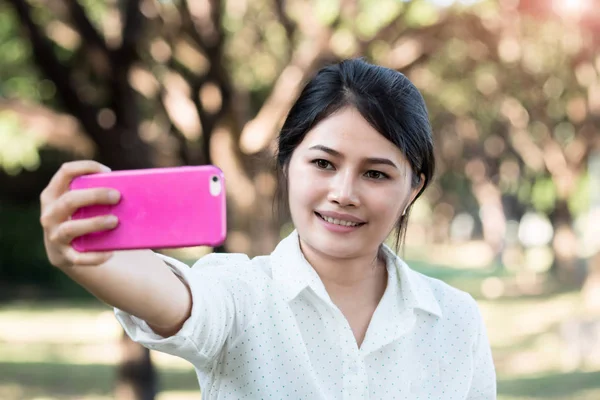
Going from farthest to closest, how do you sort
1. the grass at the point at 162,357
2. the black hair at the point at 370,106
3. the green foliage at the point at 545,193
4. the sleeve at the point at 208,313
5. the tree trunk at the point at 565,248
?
the green foliage at the point at 545,193 → the tree trunk at the point at 565,248 → the grass at the point at 162,357 → the black hair at the point at 370,106 → the sleeve at the point at 208,313

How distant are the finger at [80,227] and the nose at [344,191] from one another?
0.76 meters

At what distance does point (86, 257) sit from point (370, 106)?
0.96 metres

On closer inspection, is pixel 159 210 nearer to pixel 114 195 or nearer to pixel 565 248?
pixel 114 195

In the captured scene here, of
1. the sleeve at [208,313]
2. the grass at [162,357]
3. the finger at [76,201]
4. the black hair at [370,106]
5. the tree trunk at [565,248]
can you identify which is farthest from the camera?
the tree trunk at [565,248]

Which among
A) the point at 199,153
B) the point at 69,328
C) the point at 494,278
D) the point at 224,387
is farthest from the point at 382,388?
the point at 494,278

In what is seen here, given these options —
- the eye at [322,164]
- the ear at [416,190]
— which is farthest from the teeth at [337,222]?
the ear at [416,190]

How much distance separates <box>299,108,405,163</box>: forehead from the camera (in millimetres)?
2266

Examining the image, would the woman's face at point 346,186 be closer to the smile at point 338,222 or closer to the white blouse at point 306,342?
the smile at point 338,222

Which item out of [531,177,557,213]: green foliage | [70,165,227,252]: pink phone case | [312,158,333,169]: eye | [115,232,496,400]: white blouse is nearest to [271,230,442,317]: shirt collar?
[115,232,496,400]: white blouse

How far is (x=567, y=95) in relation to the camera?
21312 millimetres

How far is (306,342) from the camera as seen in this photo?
90.4 inches

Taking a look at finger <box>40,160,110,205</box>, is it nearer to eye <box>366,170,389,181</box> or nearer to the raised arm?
the raised arm

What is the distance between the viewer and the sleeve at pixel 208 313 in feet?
6.19

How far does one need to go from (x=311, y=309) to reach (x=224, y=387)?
294 millimetres
